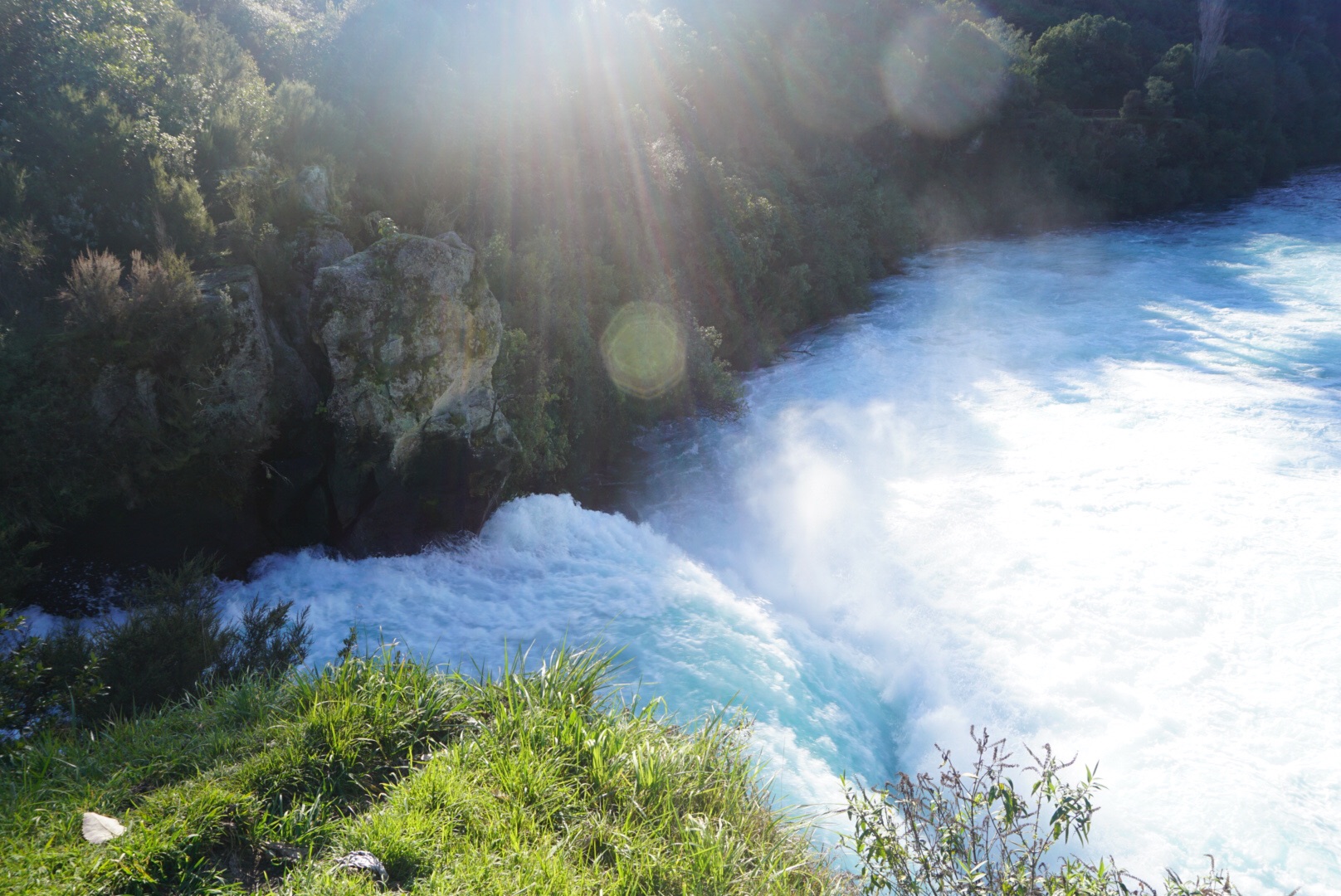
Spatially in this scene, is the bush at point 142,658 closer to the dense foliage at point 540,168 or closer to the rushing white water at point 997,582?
the rushing white water at point 997,582

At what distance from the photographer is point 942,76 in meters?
31.5

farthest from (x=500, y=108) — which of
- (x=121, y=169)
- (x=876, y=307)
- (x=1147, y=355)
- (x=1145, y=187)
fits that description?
(x=1145, y=187)

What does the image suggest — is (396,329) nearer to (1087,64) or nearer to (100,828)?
(100,828)

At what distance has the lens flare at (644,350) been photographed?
45.0 feet

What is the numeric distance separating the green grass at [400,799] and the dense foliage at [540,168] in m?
4.25

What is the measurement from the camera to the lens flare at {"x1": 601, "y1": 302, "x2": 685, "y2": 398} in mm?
13703

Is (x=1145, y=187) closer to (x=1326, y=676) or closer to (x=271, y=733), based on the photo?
(x=1326, y=676)

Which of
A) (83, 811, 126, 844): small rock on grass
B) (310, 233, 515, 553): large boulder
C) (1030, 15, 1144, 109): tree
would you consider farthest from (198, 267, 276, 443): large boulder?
(1030, 15, 1144, 109): tree

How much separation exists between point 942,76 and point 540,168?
23.6 metres

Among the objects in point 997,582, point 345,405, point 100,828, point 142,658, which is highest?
point 345,405

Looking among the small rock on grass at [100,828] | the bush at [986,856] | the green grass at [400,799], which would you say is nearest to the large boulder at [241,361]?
the green grass at [400,799]

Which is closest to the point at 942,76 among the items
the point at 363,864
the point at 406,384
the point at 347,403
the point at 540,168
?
the point at 540,168

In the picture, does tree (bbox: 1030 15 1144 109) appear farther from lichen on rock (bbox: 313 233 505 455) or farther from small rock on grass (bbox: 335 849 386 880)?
small rock on grass (bbox: 335 849 386 880)

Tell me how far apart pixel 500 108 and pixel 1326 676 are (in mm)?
17280
